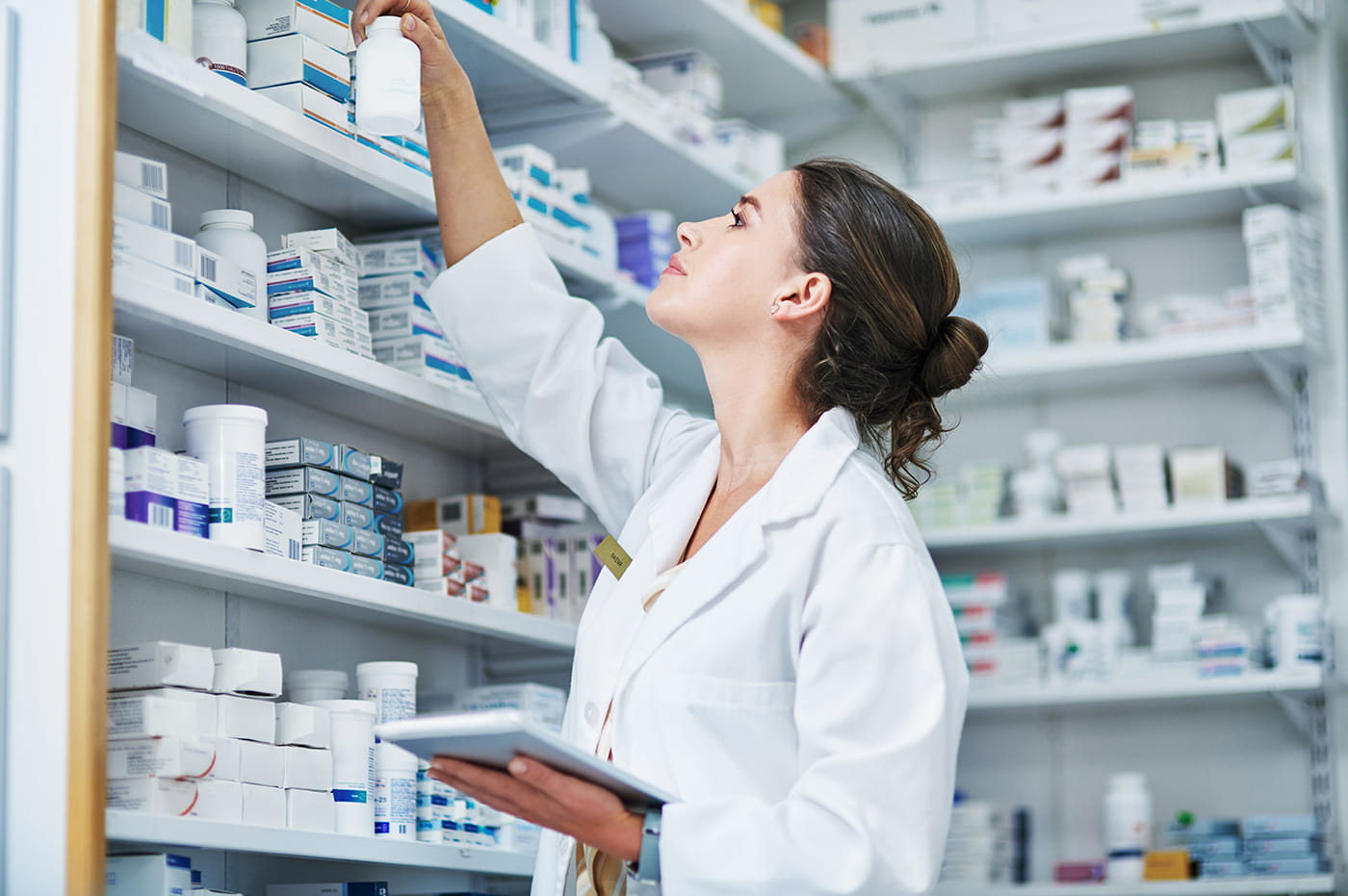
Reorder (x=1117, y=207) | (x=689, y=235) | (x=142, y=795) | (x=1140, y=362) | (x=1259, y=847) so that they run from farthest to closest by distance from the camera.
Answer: (x=1117, y=207) → (x=1140, y=362) → (x=1259, y=847) → (x=689, y=235) → (x=142, y=795)

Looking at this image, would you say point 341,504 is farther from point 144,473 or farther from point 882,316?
point 882,316

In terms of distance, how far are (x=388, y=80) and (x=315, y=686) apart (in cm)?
84

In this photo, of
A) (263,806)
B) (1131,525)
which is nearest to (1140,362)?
(1131,525)

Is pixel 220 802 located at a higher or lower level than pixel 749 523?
lower

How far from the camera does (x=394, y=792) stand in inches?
90.7

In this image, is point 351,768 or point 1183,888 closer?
point 351,768

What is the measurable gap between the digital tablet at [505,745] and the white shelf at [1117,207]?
2466 mm

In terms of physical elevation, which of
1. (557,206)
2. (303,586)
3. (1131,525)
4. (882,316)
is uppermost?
(557,206)

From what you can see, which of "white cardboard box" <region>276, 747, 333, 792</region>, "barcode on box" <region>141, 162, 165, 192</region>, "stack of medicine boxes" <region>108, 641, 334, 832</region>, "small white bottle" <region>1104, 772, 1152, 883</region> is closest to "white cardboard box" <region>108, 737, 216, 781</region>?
"stack of medicine boxes" <region>108, 641, 334, 832</region>

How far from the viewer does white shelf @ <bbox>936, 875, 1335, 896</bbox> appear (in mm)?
3471

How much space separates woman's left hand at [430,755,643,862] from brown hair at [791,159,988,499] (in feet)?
2.25

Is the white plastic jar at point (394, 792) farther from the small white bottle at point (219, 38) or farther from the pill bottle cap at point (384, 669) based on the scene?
the small white bottle at point (219, 38)

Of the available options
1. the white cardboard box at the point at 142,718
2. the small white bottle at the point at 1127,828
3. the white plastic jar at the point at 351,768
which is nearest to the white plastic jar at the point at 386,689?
the white plastic jar at the point at 351,768

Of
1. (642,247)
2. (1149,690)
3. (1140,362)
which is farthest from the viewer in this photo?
(1140,362)
